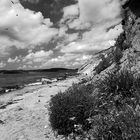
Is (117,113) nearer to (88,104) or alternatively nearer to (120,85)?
(88,104)

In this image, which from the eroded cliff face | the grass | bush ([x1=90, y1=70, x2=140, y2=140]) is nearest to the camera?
bush ([x1=90, y1=70, x2=140, y2=140])

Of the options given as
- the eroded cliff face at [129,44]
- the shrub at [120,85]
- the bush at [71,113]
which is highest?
the eroded cliff face at [129,44]

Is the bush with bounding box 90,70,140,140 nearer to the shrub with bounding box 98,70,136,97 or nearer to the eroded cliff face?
the shrub with bounding box 98,70,136,97

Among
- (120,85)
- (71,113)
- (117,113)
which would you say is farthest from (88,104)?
(117,113)

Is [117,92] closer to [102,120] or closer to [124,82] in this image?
[124,82]

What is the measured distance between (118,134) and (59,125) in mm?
3064

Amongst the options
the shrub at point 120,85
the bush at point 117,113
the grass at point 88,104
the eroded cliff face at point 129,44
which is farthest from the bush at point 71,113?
the eroded cliff face at point 129,44

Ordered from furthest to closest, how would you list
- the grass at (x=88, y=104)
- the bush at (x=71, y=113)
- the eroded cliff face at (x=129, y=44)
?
the eroded cliff face at (x=129, y=44) < the bush at (x=71, y=113) < the grass at (x=88, y=104)

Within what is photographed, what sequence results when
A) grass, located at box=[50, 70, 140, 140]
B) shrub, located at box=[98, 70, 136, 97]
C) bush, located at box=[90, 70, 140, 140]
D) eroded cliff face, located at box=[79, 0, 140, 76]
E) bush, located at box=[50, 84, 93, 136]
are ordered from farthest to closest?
eroded cliff face, located at box=[79, 0, 140, 76]
shrub, located at box=[98, 70, 136, 97]
bush, located at box=[50, 84, 93, 136]
grass, located at box=[50, 70, 140, 140]
bush, located at box=[90, 70, 140, 140]

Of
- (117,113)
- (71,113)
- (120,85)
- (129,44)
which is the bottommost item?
(71,113)

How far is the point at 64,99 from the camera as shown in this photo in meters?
8.10

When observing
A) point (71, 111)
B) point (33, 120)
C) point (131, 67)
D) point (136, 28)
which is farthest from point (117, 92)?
point (136, 28)

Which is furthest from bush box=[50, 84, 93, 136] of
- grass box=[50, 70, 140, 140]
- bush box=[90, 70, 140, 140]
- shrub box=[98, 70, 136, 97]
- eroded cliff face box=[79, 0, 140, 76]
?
eroded cliff face box=[79, 0, 140, 76]

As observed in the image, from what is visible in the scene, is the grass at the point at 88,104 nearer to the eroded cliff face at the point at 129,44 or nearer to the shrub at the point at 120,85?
the shrub at the point at 120,85
